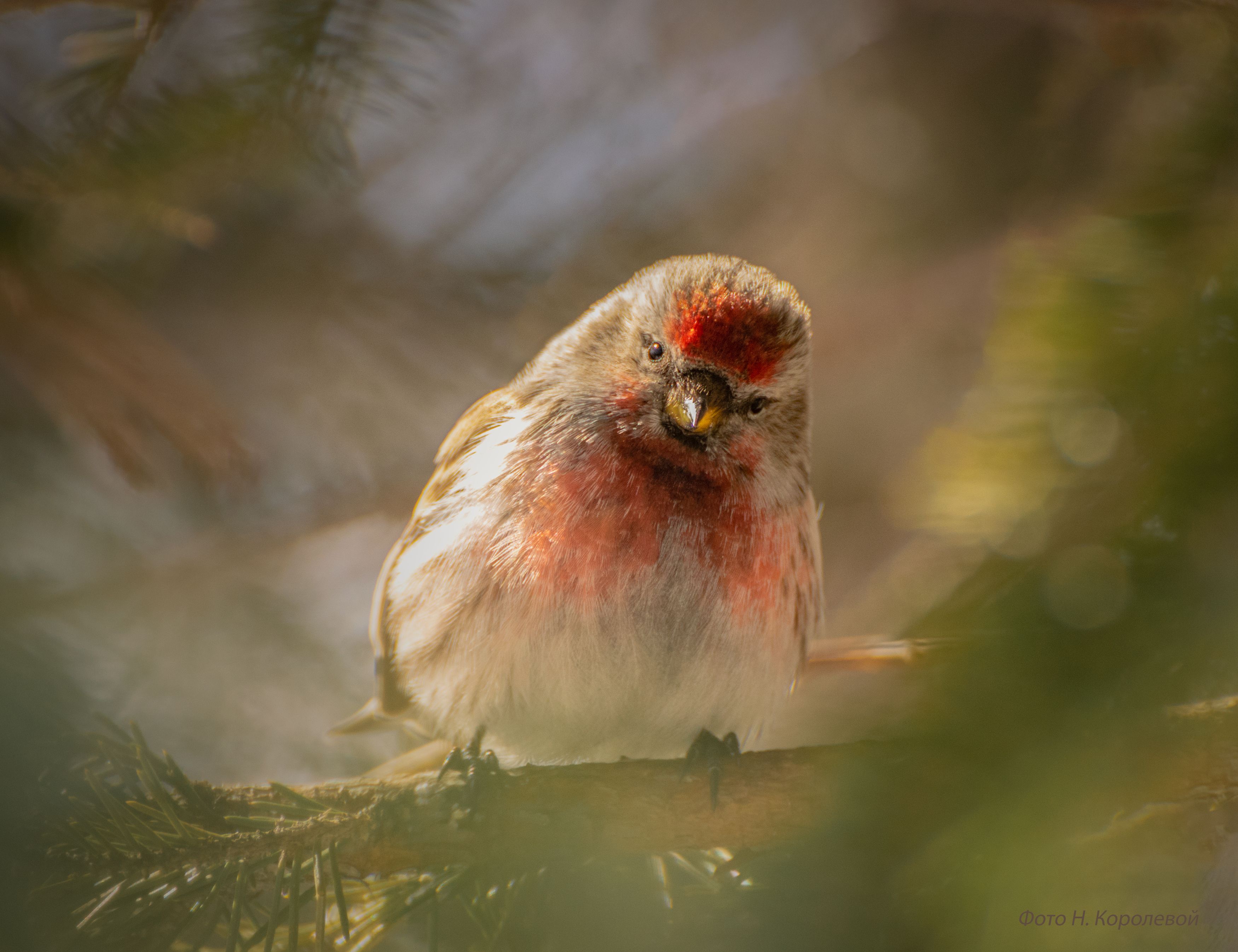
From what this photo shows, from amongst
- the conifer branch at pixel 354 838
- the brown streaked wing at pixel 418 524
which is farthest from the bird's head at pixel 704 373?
the conifer branch at pixel 354 838

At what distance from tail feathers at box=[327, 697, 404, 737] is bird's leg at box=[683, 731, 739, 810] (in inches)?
20.2

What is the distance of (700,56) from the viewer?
2.08 meters

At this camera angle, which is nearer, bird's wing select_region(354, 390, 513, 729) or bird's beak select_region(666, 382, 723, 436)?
bird's beak select_region(666, 382, 723, 436)

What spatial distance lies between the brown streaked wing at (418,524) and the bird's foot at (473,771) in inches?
7.9

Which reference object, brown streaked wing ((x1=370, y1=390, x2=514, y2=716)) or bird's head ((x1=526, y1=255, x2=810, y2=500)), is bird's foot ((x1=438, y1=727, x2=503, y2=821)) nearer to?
brown streaked wing ((x1=370, y1=390, x2=514, y2=716))

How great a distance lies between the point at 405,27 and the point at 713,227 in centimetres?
117

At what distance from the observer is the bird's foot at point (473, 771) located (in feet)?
2.75

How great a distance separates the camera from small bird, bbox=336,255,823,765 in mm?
1052

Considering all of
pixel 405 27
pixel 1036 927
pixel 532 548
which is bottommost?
pixel 1036 927

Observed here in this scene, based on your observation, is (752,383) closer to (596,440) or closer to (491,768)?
(596,440)

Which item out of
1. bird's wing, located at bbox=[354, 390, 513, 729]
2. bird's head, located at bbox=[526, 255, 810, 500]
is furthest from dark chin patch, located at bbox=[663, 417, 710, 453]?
bird's wing, located at bbox=[354, 390, 513, 729]

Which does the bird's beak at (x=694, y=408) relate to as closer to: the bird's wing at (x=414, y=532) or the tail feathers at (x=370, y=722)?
the bird's wing at (x=414, y=532)

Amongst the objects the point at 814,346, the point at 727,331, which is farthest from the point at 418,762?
the point at 814,346

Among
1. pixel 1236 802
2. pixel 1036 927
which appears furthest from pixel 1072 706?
pixel 1236 802
